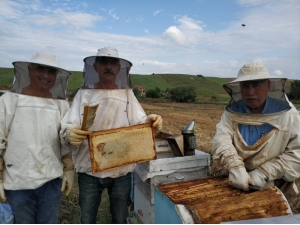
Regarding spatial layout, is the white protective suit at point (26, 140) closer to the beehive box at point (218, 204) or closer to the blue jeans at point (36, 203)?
the blue jeans at point (36, 203)

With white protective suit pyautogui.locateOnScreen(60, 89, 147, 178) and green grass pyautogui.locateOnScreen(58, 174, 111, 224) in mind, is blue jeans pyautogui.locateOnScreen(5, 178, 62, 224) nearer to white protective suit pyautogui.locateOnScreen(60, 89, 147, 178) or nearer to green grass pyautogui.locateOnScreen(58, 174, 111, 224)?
white protective suit pyautogui.locateOnScreen(60, 89, 147, 178)

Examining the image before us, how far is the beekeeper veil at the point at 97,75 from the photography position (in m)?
2.81

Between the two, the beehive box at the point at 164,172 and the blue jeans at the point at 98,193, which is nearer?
the blue jeans at the point at 98,193

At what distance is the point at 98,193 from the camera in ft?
9.73

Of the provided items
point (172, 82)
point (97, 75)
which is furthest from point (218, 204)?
point (172, 82)

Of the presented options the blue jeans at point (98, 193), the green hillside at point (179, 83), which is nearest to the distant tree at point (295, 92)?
the green hillside at point (179, 83)

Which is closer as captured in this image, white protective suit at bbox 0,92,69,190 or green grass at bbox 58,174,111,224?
white protective suit at bbox 0,92,69,190

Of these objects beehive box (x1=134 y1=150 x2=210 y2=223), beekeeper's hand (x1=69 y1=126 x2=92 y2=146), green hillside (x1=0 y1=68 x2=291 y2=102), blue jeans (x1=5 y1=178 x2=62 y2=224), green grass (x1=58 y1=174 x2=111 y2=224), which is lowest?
green grass (x1=58 y1=174 x2=111 y2=224)

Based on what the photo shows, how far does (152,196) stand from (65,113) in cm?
130

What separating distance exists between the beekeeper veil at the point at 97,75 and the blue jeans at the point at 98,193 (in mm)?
983

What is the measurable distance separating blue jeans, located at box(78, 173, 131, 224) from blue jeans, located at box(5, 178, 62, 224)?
27cm

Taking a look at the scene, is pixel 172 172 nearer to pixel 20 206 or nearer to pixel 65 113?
pixel 65 113

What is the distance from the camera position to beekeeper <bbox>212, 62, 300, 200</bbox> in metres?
2.57

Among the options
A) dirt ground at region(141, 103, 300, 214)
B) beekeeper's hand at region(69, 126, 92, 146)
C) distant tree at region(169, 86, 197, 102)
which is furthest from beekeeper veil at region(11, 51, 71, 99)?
distant tree at region(169, 86, 197, 102)
